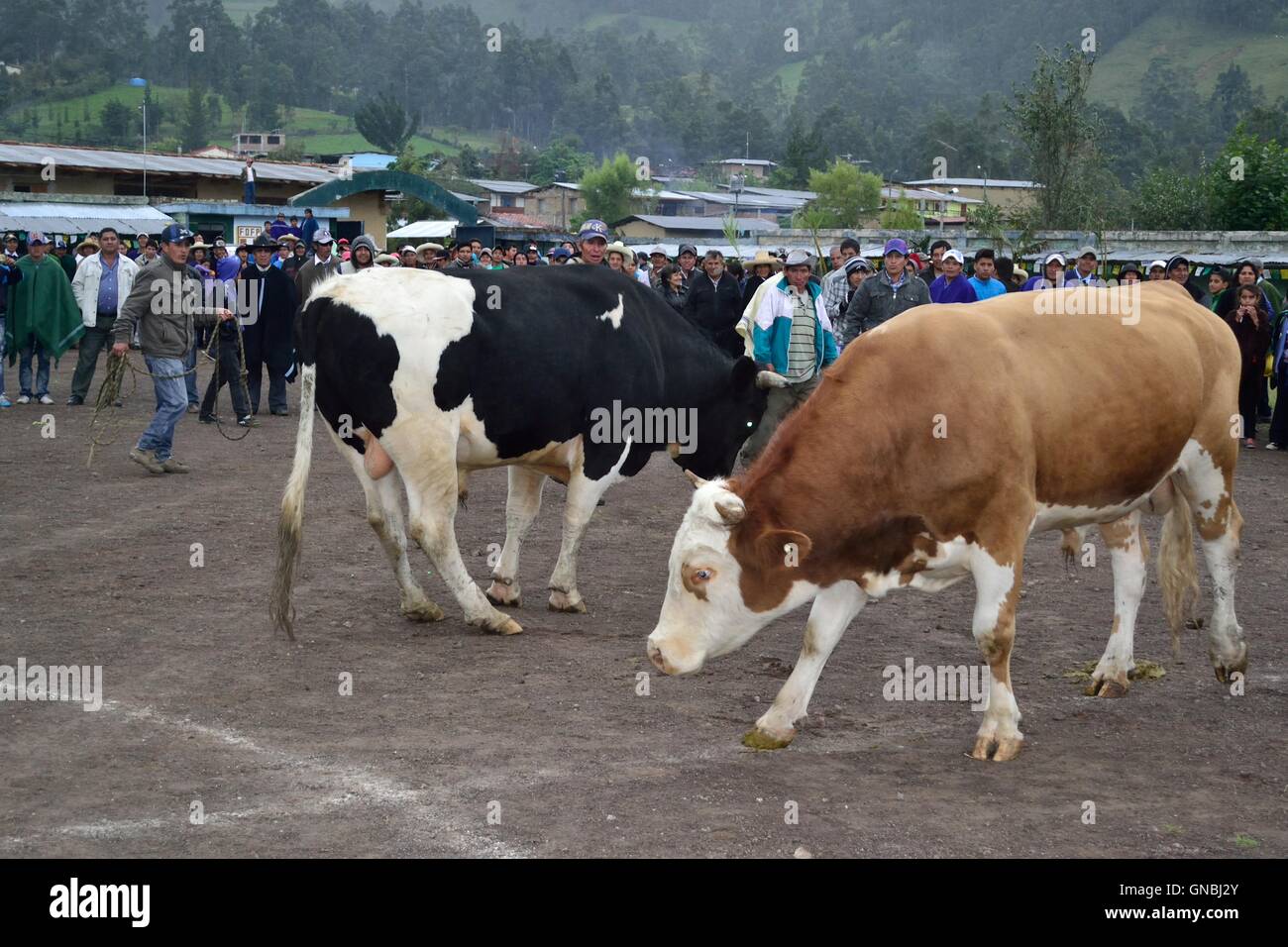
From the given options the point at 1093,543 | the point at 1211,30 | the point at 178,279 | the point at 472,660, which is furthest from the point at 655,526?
the point at 1211,30

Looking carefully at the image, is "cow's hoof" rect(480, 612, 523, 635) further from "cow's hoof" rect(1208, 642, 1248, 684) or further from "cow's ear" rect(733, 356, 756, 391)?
"cow's hoof" rect(1208, 642, 1248, 684)

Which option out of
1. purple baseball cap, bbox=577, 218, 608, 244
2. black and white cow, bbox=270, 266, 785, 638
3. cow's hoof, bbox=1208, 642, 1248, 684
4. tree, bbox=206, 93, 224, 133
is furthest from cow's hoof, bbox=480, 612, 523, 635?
tree, bbox=206, 93, 224, 133

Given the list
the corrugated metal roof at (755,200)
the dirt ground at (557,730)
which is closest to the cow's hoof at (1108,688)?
the dirt ground at (557,730)

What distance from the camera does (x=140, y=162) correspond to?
167 feet

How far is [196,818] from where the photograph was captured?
207 inches

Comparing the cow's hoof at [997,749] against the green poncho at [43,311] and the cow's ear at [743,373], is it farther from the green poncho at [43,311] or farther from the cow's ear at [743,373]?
the green poncho at [43,311]

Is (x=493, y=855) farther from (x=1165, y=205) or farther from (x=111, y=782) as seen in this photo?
(x=1165, y=205)

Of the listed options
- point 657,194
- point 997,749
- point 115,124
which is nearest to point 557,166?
point 657,194

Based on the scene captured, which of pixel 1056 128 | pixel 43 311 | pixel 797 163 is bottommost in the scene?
pixel 43 311

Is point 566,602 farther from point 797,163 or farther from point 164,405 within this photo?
point 797,163

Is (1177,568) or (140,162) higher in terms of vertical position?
(140,162)

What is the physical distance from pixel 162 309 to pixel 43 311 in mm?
6098

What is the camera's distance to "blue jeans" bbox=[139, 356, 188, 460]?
1327 centimetres

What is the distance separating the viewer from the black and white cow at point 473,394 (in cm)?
798
